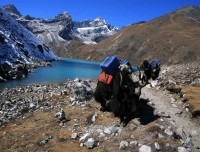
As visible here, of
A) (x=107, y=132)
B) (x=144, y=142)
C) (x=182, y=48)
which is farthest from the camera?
(x=182, y=48)

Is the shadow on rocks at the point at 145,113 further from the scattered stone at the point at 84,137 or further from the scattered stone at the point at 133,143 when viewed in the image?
the scattered stone at the point at 84,137

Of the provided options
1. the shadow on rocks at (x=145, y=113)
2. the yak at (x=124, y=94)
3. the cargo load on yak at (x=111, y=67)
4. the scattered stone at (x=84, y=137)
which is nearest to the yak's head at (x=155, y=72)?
the shadow on rocks at (x=145, y=113)

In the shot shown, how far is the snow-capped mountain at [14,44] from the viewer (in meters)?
84.6

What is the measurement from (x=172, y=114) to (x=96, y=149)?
6343 millimetres

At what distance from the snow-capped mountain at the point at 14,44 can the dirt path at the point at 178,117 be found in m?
58.4

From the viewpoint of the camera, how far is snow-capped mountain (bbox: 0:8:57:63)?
8460 cm

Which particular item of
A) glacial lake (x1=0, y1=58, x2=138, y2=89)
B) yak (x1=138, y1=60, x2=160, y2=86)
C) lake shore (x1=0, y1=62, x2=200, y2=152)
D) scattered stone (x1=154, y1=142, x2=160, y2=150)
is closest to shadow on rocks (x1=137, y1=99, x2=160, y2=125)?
lake shore (x1=0, y1=62, x2=200, y2=152)

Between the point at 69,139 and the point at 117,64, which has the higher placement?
the point at 117,64

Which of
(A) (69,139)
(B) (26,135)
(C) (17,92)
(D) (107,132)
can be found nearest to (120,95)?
(D) (107,132)

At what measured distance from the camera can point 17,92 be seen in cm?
4022

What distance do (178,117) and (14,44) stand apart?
293ft

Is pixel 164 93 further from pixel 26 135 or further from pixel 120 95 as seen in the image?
pixel 26 135

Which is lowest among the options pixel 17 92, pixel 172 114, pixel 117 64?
pixel 17 92

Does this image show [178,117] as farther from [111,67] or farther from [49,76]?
[49,76]
